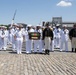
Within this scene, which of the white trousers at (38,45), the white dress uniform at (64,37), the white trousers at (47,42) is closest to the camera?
the white trousers at (47,42)

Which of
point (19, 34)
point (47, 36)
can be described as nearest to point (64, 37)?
point (47, 36)

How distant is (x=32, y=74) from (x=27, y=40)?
7.34 m

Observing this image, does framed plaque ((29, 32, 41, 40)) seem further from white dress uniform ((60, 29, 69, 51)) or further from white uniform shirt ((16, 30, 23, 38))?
white dress uniform ((60, 29, 69, 51))

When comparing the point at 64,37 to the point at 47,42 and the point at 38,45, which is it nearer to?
the point at 38,45

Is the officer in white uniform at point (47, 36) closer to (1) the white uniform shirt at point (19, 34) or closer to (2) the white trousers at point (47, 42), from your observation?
(2) the white trousers at point (47, 42)

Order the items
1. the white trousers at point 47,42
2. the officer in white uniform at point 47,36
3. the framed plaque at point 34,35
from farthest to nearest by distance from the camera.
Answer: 1. the framed plaque at point 34,35
2. the white trousers at point 47,42
3. the officer in white uniform at point 47,36

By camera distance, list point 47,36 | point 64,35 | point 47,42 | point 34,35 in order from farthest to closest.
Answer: point 64,35 → point 34,35 → point 47,42 → point 47,36

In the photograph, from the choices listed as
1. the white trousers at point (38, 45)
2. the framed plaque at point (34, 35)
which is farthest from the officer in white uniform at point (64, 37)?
the framed plaque at point (34, 35)

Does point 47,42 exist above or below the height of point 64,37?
below

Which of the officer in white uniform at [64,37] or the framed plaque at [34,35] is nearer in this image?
the framed plaque at [34,35]

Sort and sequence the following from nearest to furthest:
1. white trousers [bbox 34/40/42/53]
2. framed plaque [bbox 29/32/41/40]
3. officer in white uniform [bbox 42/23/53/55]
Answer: officer in white uniform [bbox 42/23/53/55]
framed plaque [bbox 29/32/41/40]
white trousers [bbox 34/40/42/53]

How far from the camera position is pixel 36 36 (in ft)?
53.8

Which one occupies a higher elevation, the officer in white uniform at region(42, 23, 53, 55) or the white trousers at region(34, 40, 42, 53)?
the officer in white uniform at region(42, 23, 53, 55)

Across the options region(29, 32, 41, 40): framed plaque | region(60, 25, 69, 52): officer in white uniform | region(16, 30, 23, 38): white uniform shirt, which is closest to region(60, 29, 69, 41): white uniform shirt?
region(60, 25, 69, 52): officer in white uniform
